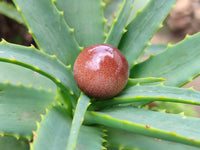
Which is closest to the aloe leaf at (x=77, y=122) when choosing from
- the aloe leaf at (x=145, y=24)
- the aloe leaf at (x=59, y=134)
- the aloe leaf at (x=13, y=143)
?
the aloe leaf at (x=59, y=134)

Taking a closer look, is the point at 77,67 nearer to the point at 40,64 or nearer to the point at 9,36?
the point at 40,64

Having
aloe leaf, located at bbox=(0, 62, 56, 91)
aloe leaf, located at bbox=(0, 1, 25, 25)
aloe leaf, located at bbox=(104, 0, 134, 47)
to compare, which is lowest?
aloe leaf, located at bbox=(0, 62, 56, 91)

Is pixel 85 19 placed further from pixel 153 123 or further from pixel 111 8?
pixel 111 8

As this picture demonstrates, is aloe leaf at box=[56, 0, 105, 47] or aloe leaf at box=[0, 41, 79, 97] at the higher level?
aloe leaf at box=[56, 0, 105, 47]

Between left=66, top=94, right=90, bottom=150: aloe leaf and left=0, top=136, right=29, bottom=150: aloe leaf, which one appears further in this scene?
left=0, top=136, right=29, bottom=150: aloe leaf

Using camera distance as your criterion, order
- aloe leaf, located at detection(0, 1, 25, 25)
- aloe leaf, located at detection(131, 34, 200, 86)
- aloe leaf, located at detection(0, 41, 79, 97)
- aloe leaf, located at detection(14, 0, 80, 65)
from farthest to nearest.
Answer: aloe leaf, located at detection(0, 1, 25, 25)
aloe leaf, located at detection(131, 34, 200, 86)
aloe leaf, located at detection(14, 0, 80, 65)
aloe leaf, located at detection(0, 41, 79, 97)

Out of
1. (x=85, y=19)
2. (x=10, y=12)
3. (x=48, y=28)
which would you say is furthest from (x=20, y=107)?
(x=10, y=12)

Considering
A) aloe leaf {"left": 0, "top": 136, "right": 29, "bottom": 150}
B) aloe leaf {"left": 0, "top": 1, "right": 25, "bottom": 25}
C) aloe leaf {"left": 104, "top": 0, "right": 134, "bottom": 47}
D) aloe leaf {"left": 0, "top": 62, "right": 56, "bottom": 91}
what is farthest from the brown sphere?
aloe leaf {"left": 0, "top": 1, "right": 25, "bottom": 25}

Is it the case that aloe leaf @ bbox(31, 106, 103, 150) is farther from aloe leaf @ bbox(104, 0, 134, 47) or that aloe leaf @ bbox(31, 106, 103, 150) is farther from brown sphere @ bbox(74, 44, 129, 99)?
aloe leaf @ bbox(104, 0, 134, 47)

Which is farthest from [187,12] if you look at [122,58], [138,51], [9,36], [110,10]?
[122,58]
